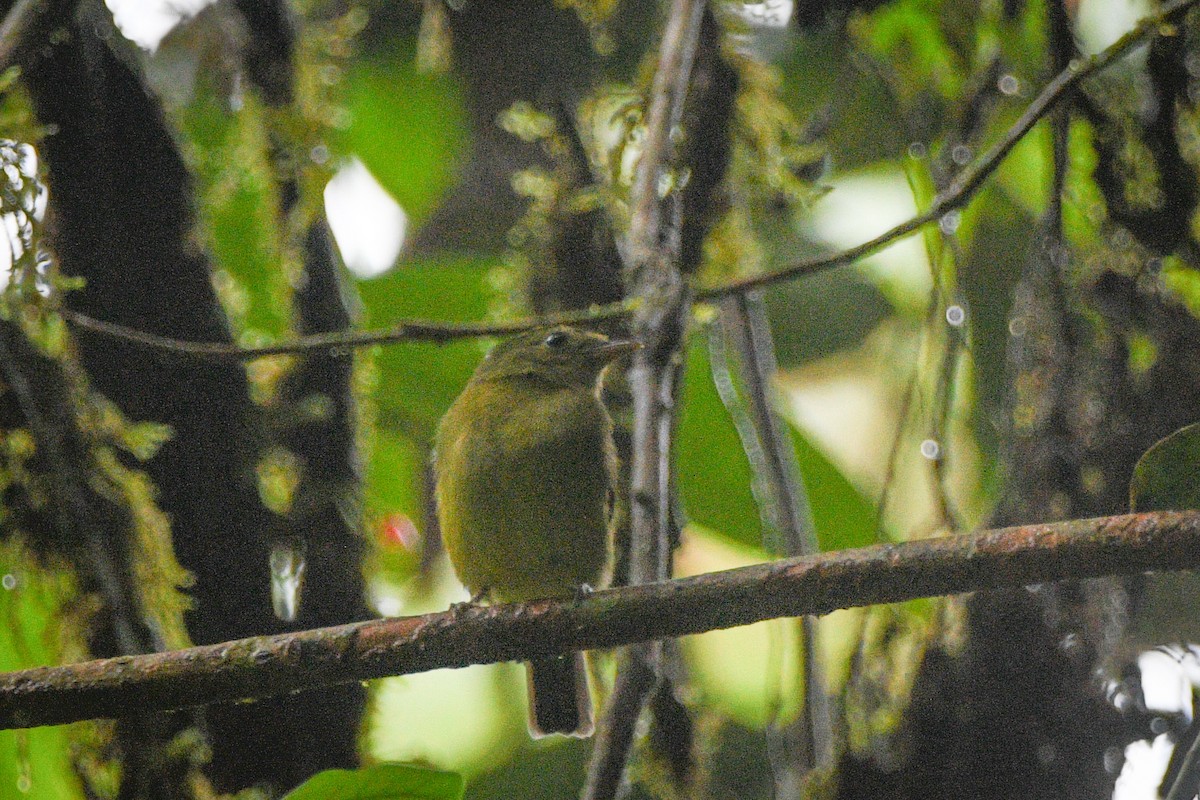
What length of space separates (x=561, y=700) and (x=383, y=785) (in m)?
1.70

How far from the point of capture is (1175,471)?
206 cm

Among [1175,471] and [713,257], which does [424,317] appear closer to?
[713,257]

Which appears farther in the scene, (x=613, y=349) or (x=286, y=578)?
(x=613, y=349)

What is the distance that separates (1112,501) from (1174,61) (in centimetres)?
102

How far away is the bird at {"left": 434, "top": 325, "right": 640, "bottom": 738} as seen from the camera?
3.51m

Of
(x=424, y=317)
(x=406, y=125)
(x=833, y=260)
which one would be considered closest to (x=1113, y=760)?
(x=833, y=260)

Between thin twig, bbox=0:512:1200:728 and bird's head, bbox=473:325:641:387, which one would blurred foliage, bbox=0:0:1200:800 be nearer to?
bird's head, bbox=473:325:641:387

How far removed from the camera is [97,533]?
2.48m

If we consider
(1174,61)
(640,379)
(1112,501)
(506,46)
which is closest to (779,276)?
(640,379)

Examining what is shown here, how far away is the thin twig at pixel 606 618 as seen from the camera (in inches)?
74.2

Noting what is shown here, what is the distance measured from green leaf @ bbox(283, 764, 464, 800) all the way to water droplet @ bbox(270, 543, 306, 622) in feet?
3.43

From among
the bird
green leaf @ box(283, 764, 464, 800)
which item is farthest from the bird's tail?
green leaf @ box(283, 764, 464, 800)

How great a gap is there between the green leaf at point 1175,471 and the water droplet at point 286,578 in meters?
1.91

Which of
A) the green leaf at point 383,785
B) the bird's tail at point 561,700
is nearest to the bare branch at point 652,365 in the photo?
the green leaf at point 383,785
